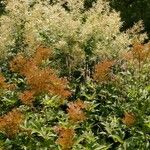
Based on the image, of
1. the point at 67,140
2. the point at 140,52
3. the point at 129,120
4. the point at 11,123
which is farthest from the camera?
the point at 140,52

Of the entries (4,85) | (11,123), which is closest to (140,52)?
(4,85)

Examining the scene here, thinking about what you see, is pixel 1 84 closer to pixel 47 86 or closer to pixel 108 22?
pixel 47 86

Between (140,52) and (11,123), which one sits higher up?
(140,52)

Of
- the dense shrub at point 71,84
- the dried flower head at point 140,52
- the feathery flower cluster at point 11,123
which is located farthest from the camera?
the dried flower head at point 140,52

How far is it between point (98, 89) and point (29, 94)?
1.78 metres

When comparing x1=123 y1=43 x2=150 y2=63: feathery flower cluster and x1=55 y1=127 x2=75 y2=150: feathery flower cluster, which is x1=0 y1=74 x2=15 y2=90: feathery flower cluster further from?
x1=123 y1=43 x2=150 y2=63: feathery flower cluster

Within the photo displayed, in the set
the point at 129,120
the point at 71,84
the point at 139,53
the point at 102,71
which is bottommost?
the point at 129,120

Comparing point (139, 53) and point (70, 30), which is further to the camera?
point (70, 30)

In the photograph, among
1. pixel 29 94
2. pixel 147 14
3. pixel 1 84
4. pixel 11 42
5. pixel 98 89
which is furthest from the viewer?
pixel 147 14

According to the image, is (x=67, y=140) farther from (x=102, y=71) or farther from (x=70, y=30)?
(x=70, y=30)

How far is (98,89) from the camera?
29.9 feet

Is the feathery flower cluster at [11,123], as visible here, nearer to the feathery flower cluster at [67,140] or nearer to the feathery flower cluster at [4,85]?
the feathery flower cluster at [67,140]

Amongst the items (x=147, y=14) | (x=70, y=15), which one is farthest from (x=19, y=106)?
(x=147, y=14)

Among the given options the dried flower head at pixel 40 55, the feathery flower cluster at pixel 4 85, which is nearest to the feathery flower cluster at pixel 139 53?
the dried flower head at pixel 40 55
